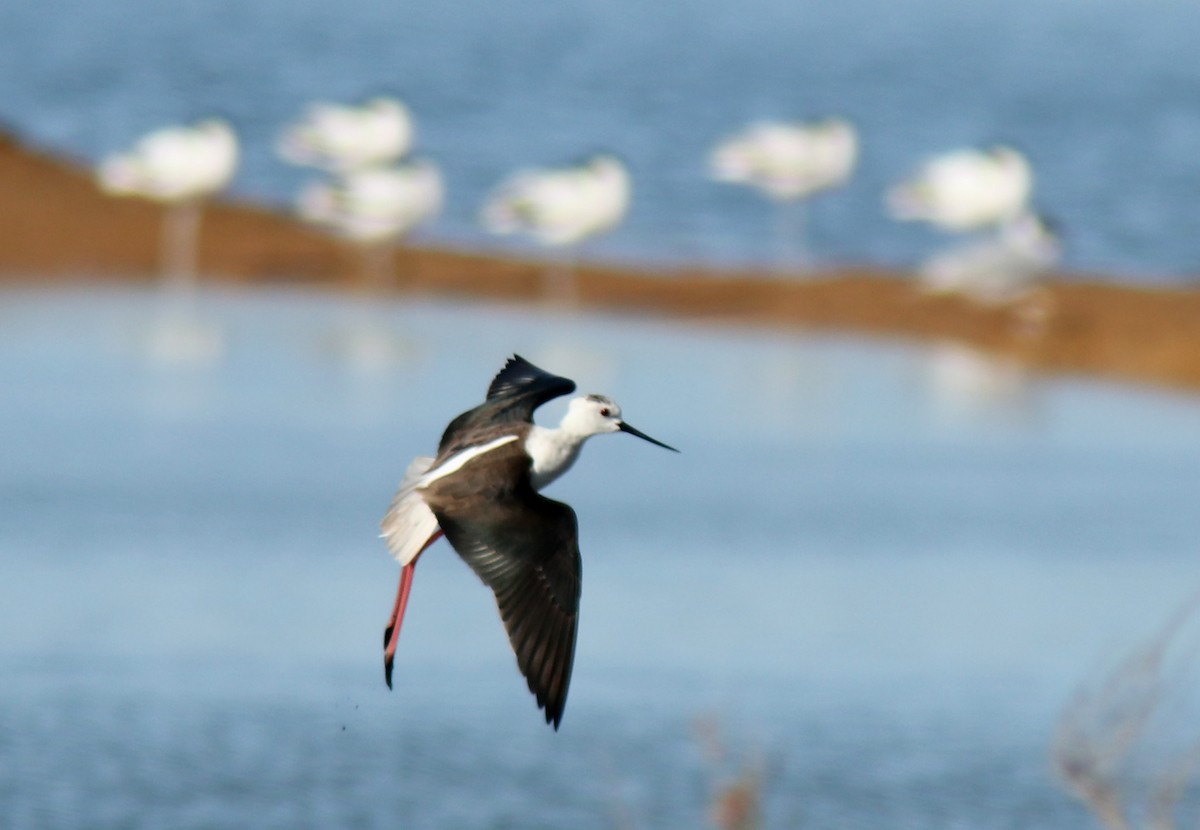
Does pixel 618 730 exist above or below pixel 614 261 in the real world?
below

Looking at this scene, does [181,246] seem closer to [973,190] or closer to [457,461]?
[973,190]

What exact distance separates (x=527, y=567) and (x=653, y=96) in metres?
19.9

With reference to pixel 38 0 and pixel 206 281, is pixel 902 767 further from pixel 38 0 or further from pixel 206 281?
→ pixel 38 0

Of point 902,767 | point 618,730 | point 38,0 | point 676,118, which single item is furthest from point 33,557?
point 38,0

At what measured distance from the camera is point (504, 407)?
14.0ft

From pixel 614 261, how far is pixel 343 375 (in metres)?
4.65

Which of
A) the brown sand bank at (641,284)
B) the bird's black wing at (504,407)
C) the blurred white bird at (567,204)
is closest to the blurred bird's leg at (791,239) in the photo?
the brown sand bank at (641,284)

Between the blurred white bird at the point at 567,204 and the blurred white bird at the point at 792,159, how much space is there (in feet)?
4.34

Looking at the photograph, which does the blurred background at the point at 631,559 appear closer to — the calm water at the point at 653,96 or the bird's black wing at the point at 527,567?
the calm water at the point at 653,96

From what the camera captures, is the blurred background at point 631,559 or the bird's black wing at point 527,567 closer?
the bird's black wing at point 527,567

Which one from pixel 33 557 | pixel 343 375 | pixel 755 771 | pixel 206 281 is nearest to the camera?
pixel 755 771

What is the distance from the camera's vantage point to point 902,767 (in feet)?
21.1

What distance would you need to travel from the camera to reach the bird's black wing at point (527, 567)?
3848 millimetres

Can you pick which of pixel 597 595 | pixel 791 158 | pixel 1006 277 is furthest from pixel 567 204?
pixel 597 595
